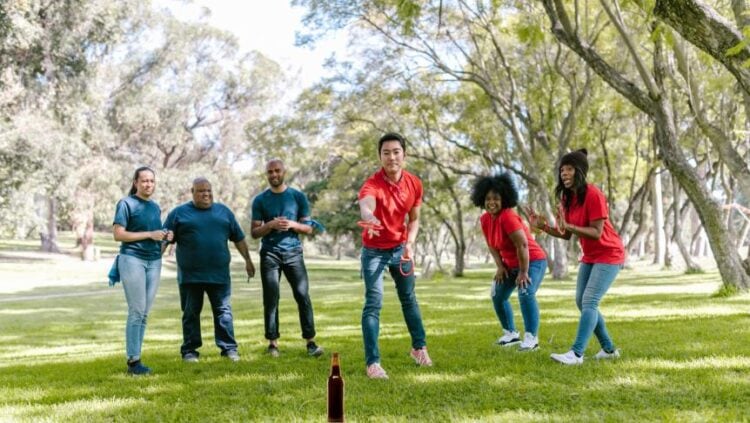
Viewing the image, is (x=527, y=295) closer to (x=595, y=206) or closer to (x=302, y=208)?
(x=595, y=206)

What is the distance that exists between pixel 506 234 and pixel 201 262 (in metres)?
3.27

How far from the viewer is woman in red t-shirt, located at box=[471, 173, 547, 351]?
7.23 meters

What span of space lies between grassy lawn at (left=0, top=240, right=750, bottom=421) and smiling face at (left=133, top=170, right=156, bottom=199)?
5.99 feet

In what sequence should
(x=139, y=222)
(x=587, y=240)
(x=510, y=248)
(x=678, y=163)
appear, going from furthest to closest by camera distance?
(x=678, y=163), (x=510, y=248), (x=139, y=222), (x=587, y=240)

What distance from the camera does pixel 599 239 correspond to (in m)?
6.42

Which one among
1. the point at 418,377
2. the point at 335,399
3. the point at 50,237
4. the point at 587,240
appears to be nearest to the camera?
the point at 335,399

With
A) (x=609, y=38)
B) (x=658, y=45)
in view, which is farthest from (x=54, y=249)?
(x=658, y=45)

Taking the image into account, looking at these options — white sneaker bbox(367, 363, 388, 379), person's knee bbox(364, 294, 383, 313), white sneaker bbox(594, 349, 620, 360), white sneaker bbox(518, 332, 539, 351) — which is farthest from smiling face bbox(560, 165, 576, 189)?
white sneaker bbox(367, 363, 388, 379)

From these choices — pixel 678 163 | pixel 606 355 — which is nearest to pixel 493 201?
pixel 606 355

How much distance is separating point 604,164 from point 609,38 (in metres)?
10.2

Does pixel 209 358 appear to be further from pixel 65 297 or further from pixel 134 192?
pixel 65 297

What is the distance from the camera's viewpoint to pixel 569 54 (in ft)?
79.2

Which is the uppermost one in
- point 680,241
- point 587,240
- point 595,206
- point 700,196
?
point 700,196

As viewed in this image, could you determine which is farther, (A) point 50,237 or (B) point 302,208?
(A) point 50,237
